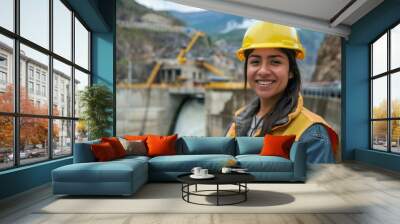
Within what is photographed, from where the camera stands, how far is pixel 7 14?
4.81 m

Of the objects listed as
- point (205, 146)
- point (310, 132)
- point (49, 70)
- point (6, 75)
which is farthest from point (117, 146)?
point (310, 132)

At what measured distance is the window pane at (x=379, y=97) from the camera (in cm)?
847

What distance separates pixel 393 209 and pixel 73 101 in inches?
221

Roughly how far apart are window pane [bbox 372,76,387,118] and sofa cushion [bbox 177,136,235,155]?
13.0 feet

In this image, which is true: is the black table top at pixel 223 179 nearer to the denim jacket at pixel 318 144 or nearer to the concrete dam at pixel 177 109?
the denim jacket at pixel 318 144

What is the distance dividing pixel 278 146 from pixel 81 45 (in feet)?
14.7

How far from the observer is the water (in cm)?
1655

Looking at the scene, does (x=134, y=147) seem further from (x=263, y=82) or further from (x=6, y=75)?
(x=263, y=82)

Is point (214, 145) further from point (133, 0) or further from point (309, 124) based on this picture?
point (133, 0)

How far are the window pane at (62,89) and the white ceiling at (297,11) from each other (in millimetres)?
2731

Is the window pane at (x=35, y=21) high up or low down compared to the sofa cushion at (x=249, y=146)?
up

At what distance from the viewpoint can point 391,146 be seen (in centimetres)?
802

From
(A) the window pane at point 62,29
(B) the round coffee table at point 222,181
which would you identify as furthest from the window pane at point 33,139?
(B) the round coffee table at point 222,181

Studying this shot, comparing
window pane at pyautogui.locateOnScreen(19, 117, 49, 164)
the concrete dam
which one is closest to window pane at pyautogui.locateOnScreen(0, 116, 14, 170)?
window pane at pyautogui.locateOnScreen(19, 117, 49, 164)
